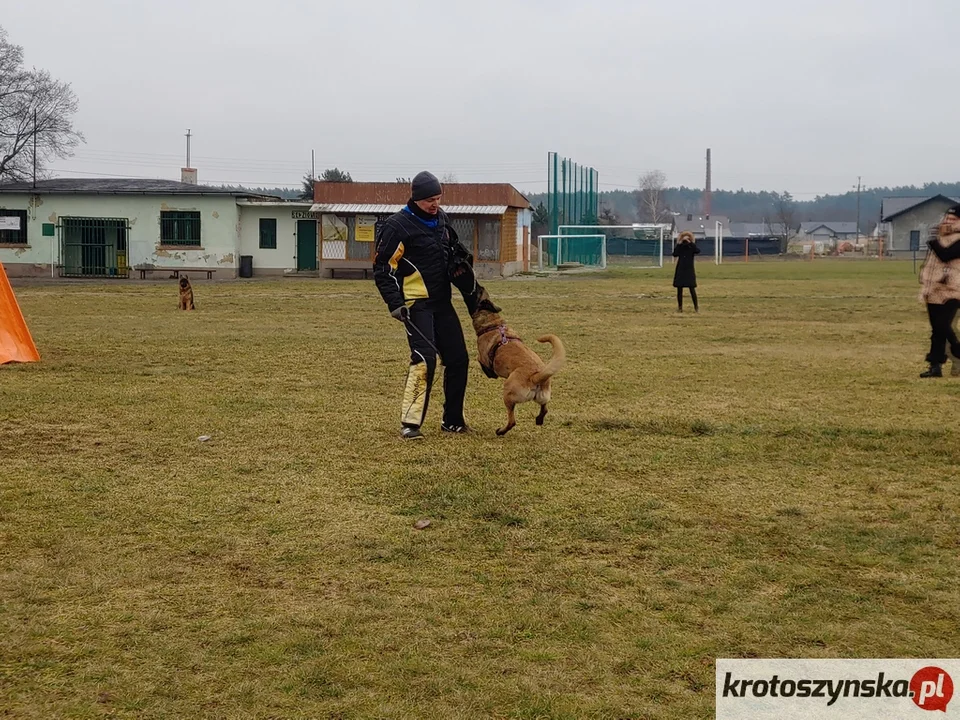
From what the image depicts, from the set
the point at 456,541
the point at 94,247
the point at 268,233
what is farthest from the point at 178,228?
the point at 456,541

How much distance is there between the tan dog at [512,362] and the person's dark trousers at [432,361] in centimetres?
19

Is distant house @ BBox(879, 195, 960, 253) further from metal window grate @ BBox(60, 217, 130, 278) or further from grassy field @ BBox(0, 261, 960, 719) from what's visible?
grassy field @ BBox(0, 261, 960, 719)

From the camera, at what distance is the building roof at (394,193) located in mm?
40281

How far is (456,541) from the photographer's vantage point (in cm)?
530

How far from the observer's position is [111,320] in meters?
19.2

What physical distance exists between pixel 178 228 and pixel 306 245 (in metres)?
4.76

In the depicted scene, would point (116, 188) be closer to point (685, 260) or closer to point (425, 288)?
point (685, 260)

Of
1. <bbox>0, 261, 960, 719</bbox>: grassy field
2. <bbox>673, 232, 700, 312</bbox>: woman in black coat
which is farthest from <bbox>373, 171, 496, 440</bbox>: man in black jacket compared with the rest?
<bbox>673, 232, 700, 312</bbox>: woman in black coat

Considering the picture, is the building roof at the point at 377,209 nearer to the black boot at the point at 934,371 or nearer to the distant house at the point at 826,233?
the black boot at the point at 934,371

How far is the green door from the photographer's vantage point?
41750 mm

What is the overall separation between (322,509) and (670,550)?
6.26 ft

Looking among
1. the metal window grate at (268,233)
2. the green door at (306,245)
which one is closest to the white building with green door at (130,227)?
the metal window grate at (268,233)

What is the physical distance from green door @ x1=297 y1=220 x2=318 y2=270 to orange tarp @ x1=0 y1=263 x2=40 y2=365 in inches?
1151

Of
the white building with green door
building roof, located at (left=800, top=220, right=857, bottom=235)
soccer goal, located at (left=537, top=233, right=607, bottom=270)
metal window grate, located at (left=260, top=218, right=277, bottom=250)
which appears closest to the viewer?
the white building with green door
